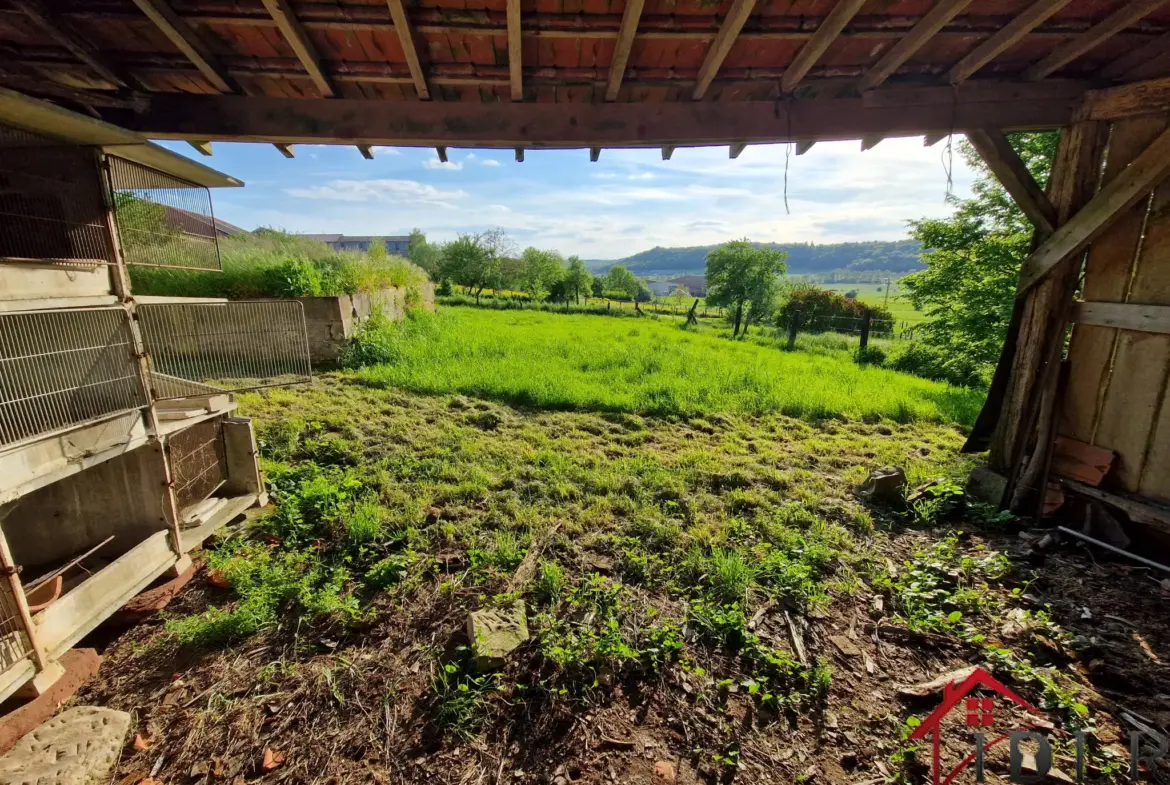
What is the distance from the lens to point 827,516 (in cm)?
408

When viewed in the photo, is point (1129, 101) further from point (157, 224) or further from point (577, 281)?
point (577, 281)

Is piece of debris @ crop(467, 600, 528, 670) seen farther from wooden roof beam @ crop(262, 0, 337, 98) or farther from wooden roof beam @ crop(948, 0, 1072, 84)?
wooden roof beam @ crop(948, 0, 1072, 84)

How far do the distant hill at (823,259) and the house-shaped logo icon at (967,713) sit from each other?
9475cm

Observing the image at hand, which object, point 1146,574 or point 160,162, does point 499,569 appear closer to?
point 160,162

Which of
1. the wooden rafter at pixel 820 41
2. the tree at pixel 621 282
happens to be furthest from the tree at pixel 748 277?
the tree at pixel 621 282

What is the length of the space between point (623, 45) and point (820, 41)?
1161 millimetres

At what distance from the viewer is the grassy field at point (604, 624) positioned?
2.15m

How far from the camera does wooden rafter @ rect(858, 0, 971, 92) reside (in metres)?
2.45

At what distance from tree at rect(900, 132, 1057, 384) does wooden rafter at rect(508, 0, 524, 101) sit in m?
8.72

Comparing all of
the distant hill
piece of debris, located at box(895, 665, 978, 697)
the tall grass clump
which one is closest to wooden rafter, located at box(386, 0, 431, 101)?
piece of debris, located at box(895, 665, 978, 697)

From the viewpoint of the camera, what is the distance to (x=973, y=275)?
33.3 feet

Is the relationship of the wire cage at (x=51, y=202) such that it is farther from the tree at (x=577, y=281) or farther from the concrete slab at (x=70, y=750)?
the tree at (x=577, y=281)

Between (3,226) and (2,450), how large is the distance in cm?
157

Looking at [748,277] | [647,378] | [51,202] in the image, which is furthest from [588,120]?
[748,277]
